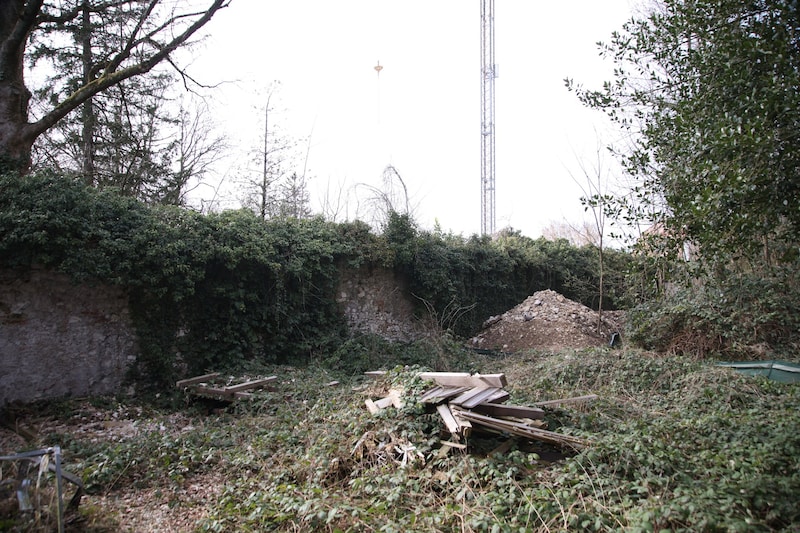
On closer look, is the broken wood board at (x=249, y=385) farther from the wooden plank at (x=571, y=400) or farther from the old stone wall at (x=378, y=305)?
the wooden plank at (x=571, y=400)

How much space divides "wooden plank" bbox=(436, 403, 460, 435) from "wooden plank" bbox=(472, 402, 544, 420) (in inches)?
12.8

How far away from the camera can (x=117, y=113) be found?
11609mm

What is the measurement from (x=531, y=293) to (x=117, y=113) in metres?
12.8

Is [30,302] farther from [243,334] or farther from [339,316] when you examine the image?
[339,316]

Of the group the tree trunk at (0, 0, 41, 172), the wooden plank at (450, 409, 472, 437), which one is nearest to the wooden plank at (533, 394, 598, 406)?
the wooden plank at (450, 409, 472, 437)

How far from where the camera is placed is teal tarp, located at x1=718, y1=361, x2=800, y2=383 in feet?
21.7

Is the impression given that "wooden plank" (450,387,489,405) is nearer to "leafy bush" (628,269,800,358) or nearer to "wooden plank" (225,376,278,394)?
"wooden plank" (225,376,278,394)

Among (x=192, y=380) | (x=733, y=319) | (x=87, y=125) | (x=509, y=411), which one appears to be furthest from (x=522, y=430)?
(x=87, y=125)

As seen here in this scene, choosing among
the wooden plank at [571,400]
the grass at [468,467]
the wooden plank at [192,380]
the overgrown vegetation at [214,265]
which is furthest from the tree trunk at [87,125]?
the wooden plank at [571,400]

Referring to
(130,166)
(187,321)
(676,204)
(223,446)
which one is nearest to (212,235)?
(187,321)

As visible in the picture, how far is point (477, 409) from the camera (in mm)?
4688

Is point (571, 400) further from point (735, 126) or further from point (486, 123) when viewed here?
point (486, 123)

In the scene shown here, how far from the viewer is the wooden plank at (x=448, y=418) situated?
13.6ft

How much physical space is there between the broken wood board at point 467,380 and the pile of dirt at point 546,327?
6.03 m
